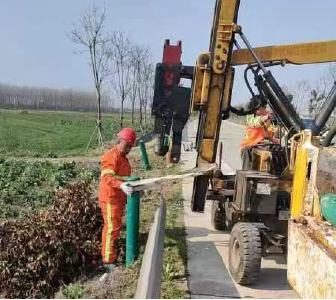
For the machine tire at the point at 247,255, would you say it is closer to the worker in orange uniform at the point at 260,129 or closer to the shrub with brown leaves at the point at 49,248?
the shrub with brown leaves at the point at 49,248

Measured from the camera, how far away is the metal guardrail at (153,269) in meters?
3.37

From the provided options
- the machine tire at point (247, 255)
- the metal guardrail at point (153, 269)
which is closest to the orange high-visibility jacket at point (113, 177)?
the metal guardrail at point (153, 269)

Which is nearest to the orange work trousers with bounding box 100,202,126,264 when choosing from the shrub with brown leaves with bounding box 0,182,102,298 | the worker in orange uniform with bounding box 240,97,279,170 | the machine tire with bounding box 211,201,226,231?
the shrub with brown leaves with bounding box 0,182,102,298

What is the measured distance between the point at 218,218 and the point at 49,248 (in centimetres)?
304

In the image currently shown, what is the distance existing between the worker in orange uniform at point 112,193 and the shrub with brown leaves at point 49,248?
377mm

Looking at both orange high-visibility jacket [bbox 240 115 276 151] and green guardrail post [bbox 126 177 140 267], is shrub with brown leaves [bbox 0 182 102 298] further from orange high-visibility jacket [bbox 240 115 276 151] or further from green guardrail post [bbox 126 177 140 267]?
orange high-visibility jacket [bbox 240 115 276 151]

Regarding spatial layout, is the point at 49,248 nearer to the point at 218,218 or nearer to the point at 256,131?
the point at 218,218

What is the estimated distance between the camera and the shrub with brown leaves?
596cm

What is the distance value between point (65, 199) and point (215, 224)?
8.50 ft

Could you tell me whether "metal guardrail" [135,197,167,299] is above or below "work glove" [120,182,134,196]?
below

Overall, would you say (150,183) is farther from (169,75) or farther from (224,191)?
(169,75)

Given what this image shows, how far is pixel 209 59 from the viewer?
667 cm

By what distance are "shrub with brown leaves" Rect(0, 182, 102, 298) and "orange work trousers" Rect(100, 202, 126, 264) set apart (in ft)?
1.15

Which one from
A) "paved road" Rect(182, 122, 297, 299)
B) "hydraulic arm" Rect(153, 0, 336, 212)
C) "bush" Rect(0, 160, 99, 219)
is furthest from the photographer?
"bush" Rect(0, 160, 99, 219)
